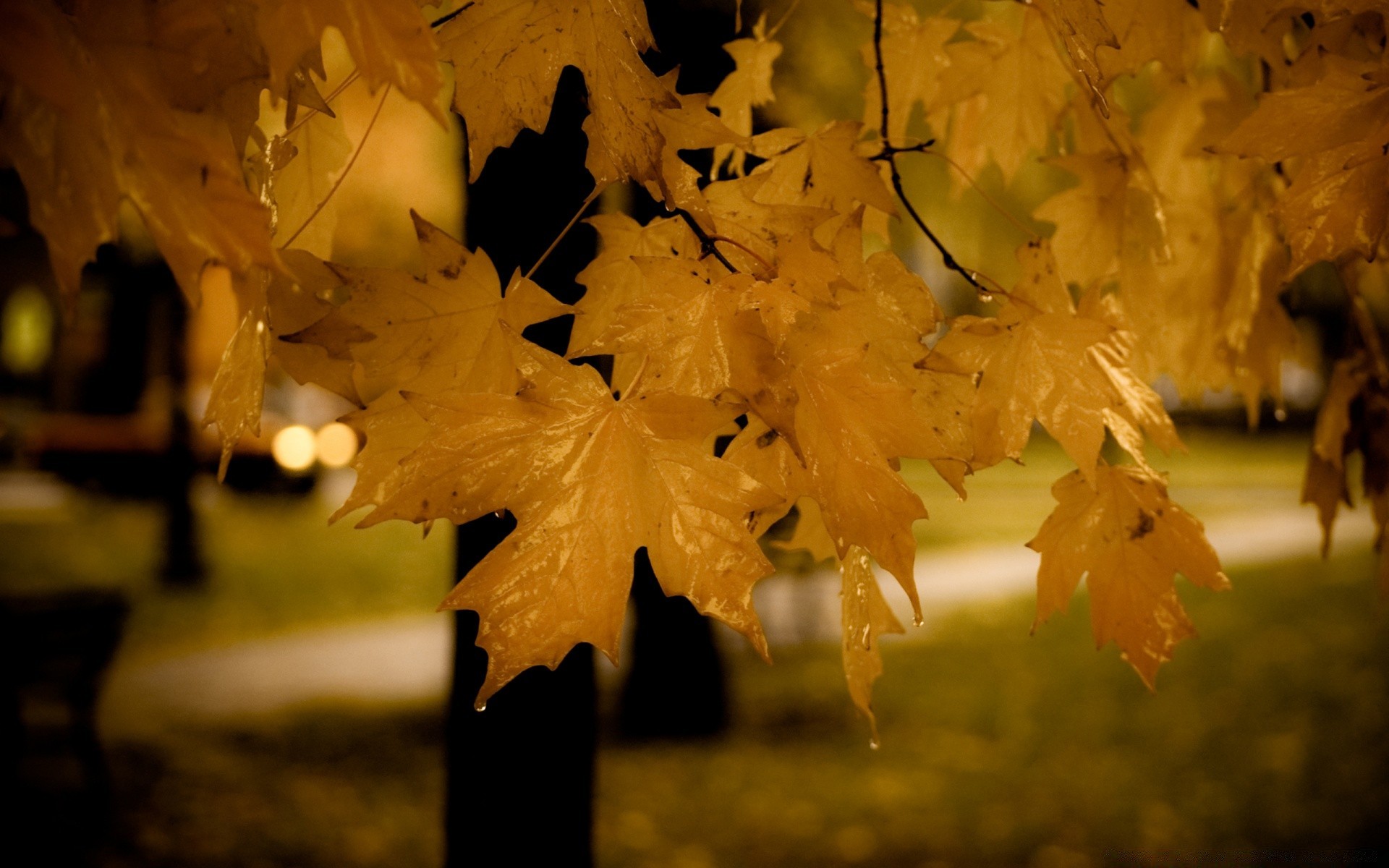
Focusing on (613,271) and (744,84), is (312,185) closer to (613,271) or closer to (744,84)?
(613,271)

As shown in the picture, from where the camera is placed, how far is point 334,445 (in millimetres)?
18922

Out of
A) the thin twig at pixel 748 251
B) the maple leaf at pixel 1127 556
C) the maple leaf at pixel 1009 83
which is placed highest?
the maple leaf at pixel 1009 83

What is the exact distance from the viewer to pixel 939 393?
1437 mm

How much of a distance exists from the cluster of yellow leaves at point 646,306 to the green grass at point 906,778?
278 centimetres

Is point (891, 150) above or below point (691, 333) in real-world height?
above

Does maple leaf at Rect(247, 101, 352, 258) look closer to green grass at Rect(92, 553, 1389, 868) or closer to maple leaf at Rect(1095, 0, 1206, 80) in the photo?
maple leaf at Rect(1095, 0, 1206, 80)

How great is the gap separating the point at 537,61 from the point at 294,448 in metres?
17.3

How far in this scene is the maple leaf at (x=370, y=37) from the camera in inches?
41.4

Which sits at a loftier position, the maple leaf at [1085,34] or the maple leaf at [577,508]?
the maple leaf at [1085,34]

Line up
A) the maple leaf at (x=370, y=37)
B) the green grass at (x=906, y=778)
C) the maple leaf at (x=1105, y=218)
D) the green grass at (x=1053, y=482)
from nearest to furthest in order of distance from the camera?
the maple leaf at (x=370, y=37) → the maple leaf at (x=1105, y=218) → the green grass at (x=906, y=778) → the green grass at (x=1053, y=482)

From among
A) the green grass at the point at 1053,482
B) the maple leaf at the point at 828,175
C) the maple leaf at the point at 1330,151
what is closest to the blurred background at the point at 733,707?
the maple leaf at the point at 828,175

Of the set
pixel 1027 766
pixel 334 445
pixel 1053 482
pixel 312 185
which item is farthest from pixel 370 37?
pixel 334 445

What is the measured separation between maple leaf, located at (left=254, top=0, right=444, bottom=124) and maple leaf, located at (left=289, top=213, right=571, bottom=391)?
315mm

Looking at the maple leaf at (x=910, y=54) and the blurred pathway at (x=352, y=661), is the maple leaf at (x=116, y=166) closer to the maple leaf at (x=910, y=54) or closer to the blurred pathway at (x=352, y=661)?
the maple leaf at (x=910, y=54)
